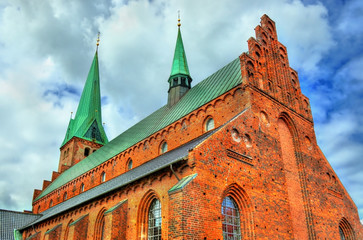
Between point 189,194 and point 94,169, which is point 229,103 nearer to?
point 189,194

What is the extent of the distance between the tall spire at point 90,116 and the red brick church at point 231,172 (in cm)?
2088

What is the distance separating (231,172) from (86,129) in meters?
36.4

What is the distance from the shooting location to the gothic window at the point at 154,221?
1476 centimetres

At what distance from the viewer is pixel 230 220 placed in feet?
44.3

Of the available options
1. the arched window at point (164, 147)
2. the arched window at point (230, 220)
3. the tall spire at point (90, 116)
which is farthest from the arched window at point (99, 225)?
the tall spire at point (90, 116)

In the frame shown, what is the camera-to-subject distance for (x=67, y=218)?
22.9m

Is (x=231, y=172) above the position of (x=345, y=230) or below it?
above

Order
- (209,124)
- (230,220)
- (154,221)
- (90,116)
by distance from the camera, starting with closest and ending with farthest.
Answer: (230,220) → (154,221) → (209,124) → (90,116)

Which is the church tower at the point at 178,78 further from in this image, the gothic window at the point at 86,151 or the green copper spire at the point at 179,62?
the gothic window at the point at 86,151

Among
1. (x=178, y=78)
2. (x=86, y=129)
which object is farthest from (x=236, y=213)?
(x=86, y=129)

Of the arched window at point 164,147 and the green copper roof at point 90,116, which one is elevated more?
the green copper roof at point 90,116

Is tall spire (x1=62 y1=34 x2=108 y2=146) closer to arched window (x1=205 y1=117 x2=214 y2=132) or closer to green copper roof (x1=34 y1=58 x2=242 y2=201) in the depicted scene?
green copper roof (x1=34 y1=58 x2=242 y2=201)

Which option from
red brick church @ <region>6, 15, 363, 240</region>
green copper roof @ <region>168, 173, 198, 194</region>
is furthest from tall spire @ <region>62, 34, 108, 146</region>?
green copper roof @ <region>168, 173, 198, 194</region>

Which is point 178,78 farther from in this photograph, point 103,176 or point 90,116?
point 90,116
